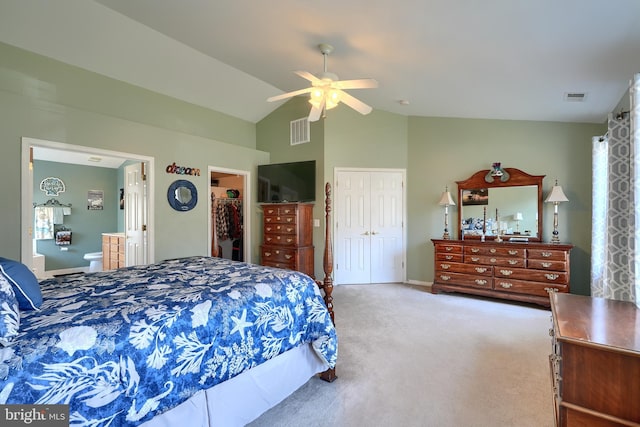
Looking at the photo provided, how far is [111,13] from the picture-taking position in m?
3.18

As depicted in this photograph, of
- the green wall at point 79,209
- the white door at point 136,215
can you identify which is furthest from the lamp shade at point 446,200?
the green wall at point 79,209

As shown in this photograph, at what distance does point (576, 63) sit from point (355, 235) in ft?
11.5

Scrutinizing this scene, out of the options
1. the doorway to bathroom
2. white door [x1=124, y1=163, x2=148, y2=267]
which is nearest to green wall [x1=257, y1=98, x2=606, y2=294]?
white door [x1=124, y1=163, x2=148, y2=267]

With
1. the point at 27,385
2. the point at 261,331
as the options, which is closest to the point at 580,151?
the point at 261,331

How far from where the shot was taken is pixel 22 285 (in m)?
1.42

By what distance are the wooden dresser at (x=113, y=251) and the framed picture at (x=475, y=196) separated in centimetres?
589

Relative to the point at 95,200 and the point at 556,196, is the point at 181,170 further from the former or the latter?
the point at 556,196

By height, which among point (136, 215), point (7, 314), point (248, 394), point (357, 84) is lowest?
point (248, 394)

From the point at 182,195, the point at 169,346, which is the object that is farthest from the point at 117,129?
the point at 169,346

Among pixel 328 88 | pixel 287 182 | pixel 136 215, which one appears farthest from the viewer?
pixel 287 182

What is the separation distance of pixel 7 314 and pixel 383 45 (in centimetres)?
329

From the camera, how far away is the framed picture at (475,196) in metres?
4.57

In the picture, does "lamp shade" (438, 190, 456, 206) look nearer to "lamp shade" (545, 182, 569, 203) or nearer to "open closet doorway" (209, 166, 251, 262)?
"lamp shade" (545, 182, 569, 203)

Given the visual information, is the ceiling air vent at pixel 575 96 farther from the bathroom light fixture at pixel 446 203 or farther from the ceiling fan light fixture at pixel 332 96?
the ceiling fan light fixture at pixel 332 96
